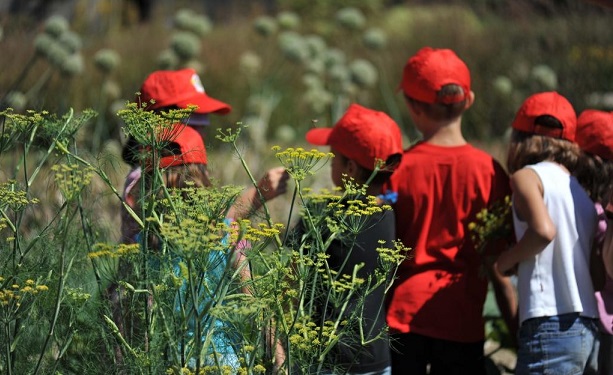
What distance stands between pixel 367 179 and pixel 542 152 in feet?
2.13

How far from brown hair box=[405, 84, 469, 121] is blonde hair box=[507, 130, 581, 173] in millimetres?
254

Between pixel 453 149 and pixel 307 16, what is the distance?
1109cm

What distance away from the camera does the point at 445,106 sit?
3.57 meters

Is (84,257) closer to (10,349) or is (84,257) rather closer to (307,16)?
(10,349)

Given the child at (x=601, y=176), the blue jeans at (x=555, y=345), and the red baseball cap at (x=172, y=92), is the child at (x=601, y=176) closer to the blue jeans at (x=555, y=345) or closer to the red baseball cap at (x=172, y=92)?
the blue jeans at (x=555, y=345)

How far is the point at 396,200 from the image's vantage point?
11.2 ft

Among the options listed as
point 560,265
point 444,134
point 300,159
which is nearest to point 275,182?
point 444,134

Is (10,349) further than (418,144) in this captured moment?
No

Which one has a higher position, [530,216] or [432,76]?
[432,76]

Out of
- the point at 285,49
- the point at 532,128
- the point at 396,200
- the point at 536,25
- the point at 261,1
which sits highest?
the point at 532,128

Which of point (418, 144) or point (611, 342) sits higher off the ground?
point (418, 144)

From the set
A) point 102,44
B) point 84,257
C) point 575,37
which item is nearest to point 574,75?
point 575,37

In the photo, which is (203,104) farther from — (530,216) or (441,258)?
(530,216)

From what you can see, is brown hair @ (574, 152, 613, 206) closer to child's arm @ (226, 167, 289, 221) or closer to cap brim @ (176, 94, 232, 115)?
child's arm @ (226, 167, 289, 221)
